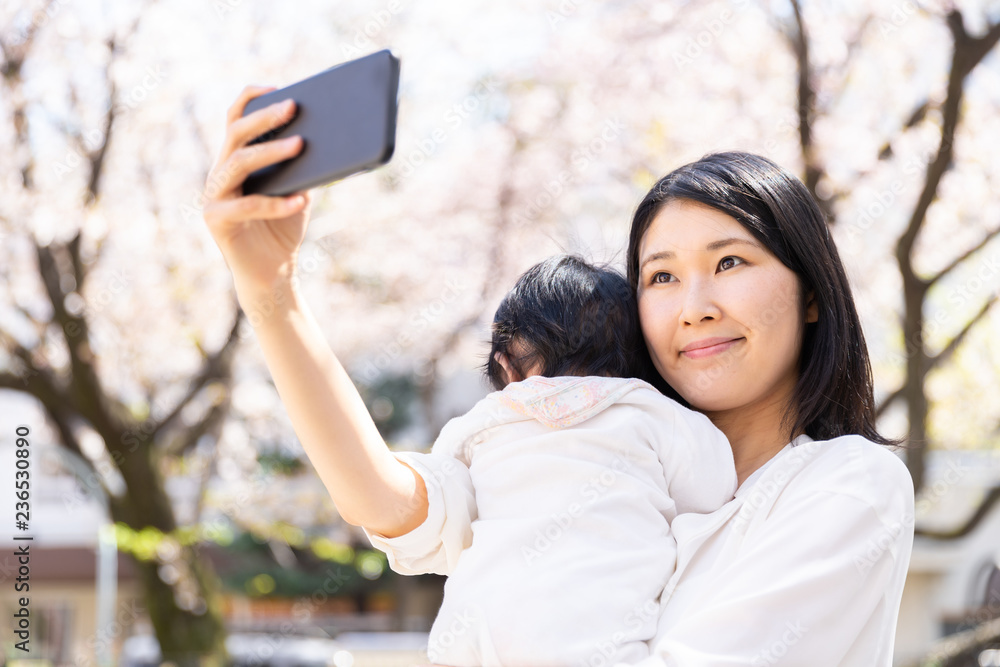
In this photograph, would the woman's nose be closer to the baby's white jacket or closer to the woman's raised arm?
the baby's white jacket

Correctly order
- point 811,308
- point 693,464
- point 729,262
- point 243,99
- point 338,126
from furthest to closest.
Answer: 1. point 811,308
2. point 729,262
3. point 693,464
4. point 243,99
5. point 338,126

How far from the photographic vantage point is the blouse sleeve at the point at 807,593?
1.23 metres

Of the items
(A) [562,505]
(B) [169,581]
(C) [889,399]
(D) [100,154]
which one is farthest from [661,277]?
(B) [169,581]

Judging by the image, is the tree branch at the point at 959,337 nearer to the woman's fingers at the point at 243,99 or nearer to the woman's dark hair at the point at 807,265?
the woman's dark hair at the point at 807,265

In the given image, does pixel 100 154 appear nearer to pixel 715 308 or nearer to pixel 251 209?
pixel 715 308

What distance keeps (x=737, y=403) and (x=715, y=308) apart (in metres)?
0.21

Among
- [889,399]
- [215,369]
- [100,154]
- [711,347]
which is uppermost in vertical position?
[100,154]

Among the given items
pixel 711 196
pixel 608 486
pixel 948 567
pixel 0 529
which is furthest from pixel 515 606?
pixel 0 529

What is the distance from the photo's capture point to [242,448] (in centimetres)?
1285

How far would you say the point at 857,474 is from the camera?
1.37 meters

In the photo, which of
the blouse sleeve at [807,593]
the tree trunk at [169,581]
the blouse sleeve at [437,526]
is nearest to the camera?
the blouse sleeve at [807,593]

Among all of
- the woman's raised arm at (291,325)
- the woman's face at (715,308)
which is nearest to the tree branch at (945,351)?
the woman's face at (715,308)

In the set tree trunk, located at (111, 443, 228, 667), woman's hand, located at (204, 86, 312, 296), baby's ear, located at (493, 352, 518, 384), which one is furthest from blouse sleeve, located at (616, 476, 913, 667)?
tree trunk, located at (111, 443, 228, 667)

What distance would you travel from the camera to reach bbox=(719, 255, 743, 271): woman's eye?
5.36ft
